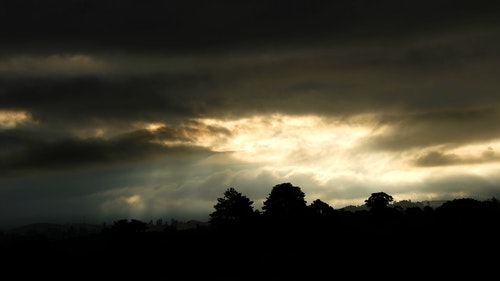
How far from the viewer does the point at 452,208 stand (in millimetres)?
94062

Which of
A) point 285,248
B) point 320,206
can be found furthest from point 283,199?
point 285,248

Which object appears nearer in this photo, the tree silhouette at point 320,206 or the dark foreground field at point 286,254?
the dark foreground field at point 286,254

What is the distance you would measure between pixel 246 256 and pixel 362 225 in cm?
3263

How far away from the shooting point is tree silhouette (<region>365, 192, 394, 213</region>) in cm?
11671

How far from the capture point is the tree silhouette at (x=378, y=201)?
4595 inches

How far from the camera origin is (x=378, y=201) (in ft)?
396

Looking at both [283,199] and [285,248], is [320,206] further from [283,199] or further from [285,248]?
[285,248]

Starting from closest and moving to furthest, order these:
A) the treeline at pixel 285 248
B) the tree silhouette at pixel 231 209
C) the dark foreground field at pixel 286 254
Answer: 1. the dark foreground field at pixel 286 254
2. the treeline at pixel 285 248
3. the tree silhouette at pixel 231 209

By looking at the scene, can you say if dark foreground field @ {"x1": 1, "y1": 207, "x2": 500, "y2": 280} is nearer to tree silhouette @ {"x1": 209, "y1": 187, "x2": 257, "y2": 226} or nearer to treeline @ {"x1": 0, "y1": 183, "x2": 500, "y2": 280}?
treeline @ {"x1": 0, "y1": 183, "x2": 500, "y2": 280}

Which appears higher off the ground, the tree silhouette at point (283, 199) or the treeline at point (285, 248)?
the tree silhouette at point (283, 199)

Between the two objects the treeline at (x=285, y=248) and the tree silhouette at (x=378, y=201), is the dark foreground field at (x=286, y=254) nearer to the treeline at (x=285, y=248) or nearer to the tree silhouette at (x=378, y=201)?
the treeline at (x=285, y=248)

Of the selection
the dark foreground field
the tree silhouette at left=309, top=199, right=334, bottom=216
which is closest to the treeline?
the dark foreground field

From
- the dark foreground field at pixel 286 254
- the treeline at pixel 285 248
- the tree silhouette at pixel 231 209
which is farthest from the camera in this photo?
the tree silhouette at pixel 231 209

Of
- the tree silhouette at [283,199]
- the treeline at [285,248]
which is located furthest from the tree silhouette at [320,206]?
the treeline at [285,248]
